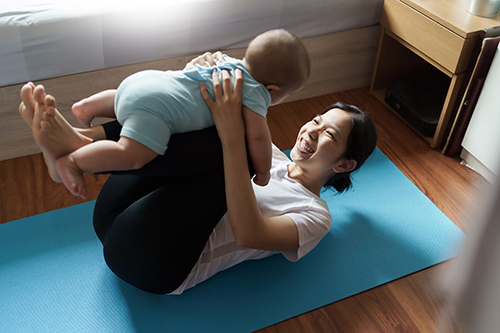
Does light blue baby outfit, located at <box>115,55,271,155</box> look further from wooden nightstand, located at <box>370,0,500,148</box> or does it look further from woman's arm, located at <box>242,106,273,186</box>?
wooden nightstand, located at <box>370,0,500,148</box>

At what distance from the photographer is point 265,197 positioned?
4.67 feet

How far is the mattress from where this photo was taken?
1.70 meters

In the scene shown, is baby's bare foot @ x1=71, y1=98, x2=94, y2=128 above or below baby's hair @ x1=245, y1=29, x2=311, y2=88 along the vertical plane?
below

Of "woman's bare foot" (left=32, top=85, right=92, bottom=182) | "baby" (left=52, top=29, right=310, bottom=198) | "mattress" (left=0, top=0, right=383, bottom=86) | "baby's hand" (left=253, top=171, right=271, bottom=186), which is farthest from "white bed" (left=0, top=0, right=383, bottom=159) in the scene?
"baby's hand" (left=253, top=171, right=271, bottom=186)

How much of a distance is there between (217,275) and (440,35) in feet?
4.84

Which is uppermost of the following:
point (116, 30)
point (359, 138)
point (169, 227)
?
point (116, 30)

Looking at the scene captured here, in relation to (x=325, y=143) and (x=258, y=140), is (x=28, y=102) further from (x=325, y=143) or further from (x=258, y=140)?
(x=325, y=143)

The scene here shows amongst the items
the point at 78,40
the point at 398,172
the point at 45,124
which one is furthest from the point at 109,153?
the point at 398,172

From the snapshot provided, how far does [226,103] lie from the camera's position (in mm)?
1006

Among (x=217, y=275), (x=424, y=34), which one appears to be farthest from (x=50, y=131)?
(x=424, y=34)

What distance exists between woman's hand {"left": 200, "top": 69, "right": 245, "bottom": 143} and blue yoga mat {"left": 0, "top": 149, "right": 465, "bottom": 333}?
2.24 ft

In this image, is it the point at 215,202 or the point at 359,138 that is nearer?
the point at 215,202

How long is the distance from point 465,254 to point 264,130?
866mm

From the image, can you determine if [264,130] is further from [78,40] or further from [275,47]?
[78,40]
